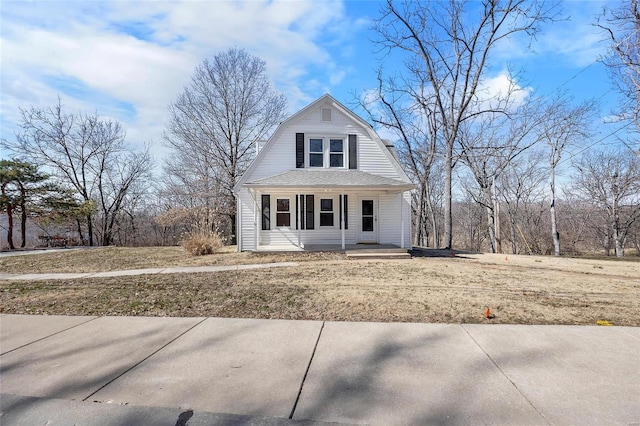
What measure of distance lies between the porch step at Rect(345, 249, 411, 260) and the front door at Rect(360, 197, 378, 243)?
7.45 ft

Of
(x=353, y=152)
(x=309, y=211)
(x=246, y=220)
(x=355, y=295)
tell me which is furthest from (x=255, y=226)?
(x=355, y=295)

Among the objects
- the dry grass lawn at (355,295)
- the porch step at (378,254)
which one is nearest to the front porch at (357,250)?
the porch step at (378,254)

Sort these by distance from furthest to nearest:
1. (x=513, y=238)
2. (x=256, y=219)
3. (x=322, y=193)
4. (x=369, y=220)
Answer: (x=513, y=238) → (x=369, y=220) → (x=322, y=193) → (x=256, y=219)

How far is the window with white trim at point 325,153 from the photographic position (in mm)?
14002

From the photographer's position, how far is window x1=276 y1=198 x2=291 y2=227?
45.1 ft

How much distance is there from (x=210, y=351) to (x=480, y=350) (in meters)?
2.83

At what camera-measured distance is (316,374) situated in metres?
2.82

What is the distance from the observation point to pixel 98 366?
300cm

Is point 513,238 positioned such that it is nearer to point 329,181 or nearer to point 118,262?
point 329,181

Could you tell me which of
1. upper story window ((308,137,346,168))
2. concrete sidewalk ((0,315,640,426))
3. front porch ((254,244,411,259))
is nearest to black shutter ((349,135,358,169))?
upper story window ((308,137,346,168))

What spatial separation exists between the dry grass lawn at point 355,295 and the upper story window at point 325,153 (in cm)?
671

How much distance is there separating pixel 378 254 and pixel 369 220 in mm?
2916

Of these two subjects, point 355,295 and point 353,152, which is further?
point 353,152

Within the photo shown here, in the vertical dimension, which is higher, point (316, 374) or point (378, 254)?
point (378, 254)
